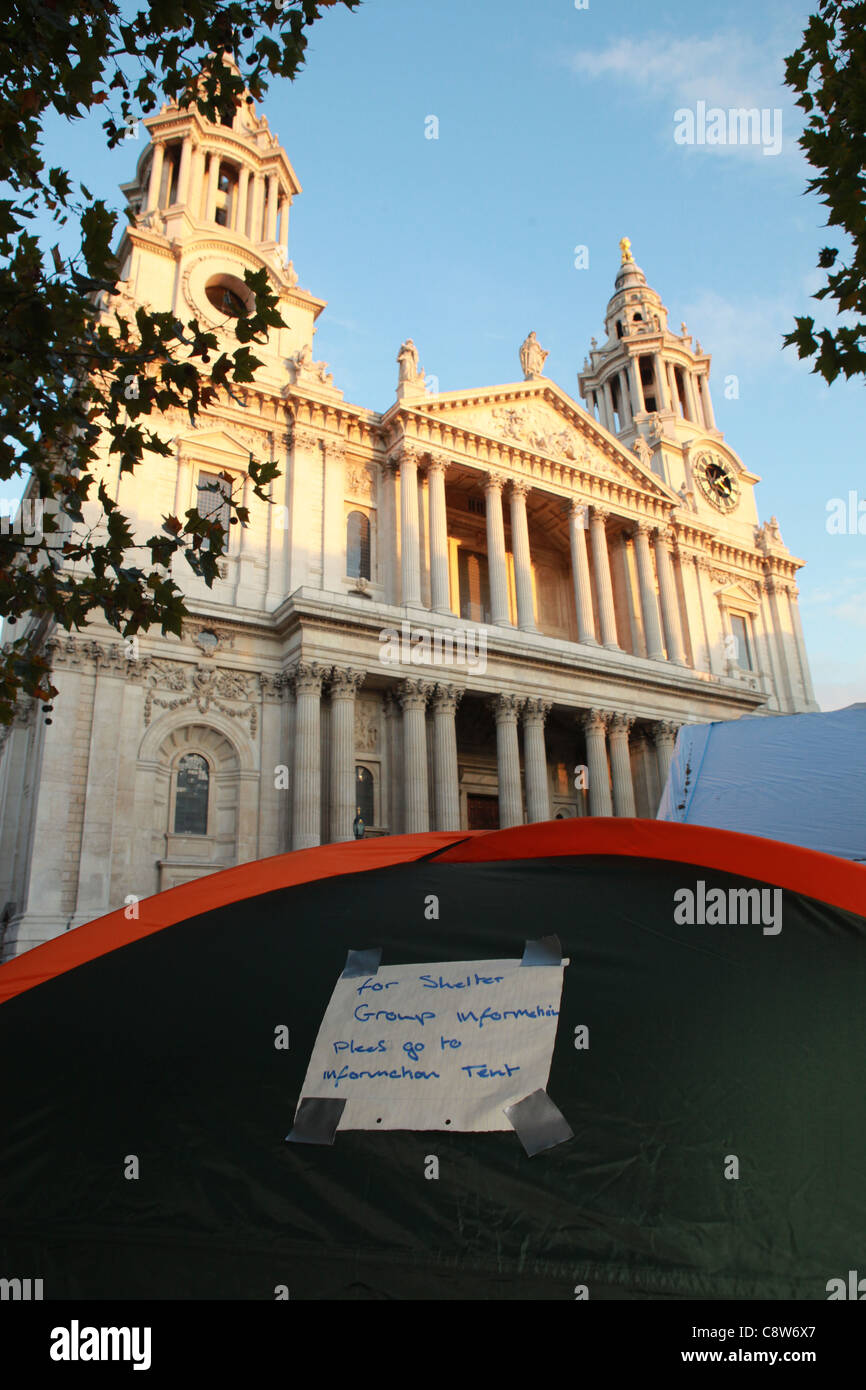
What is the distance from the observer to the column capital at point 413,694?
23.9 meters

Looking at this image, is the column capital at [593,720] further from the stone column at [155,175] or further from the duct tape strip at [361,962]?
the duct tape strip at [361,962]

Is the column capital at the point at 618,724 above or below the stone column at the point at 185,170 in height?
below

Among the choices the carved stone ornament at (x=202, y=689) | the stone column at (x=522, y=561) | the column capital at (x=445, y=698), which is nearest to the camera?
the carved stone ornament at (x=202, y=689)

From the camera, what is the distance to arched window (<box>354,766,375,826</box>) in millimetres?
23797

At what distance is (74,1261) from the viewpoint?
3746 millimetres

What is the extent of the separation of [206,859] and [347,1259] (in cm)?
1858

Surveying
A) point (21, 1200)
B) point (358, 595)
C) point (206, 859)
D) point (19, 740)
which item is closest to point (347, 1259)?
point (21, 1200)

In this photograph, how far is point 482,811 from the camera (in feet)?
89.7

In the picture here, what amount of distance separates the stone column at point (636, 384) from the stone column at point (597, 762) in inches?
810

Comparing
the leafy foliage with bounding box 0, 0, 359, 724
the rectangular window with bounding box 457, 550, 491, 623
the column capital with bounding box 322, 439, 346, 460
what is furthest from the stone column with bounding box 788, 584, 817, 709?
the leafy foliage with bounding box 0, 0, 359, 724

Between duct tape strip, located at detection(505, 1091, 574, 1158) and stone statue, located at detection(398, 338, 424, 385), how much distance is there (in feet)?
88.8

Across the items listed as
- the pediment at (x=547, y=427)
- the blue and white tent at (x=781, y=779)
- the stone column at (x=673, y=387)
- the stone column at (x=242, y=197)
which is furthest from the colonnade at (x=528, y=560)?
the blue and white tent at (x=781, y=779)

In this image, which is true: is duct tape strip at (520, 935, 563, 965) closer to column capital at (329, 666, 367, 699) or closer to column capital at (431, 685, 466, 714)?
column capital at (329, 666, 367, 699)

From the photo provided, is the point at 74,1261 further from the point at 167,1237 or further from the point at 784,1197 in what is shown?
the point at 784,1197
